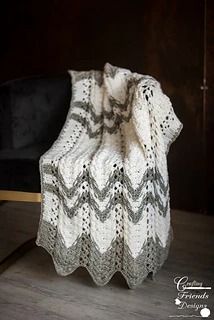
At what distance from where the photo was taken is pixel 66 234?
169 centimetres

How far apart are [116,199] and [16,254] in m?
0.67

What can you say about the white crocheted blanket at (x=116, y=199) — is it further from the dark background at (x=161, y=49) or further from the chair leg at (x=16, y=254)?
the dark background at (x=161, y=49)

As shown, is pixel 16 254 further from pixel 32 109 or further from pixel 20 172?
pixel 32 109

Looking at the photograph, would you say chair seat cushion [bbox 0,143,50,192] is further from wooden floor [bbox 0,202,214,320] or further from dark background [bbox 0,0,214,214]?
dark background [bbox 0,0,214,214]

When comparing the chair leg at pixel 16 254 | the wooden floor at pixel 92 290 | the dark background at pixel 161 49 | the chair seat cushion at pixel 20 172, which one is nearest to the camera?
the wooden floor at pixel 92 290

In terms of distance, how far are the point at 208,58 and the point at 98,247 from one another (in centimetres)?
121

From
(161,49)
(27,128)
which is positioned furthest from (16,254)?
(161,49)

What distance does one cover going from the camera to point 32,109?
2.10 metres

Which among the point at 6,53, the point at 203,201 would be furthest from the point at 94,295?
the point at 6,53

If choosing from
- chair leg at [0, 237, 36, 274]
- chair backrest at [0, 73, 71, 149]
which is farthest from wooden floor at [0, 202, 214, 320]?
chair backrest at [0, 73, 71, 149]

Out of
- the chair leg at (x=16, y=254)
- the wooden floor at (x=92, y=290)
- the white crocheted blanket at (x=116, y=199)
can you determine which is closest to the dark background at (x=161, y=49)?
the wooden floor at (x=92, y=290)

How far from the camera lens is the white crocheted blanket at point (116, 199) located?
1.61m

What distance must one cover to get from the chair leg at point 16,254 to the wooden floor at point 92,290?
2cm

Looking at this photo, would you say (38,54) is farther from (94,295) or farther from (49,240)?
(94,295)
